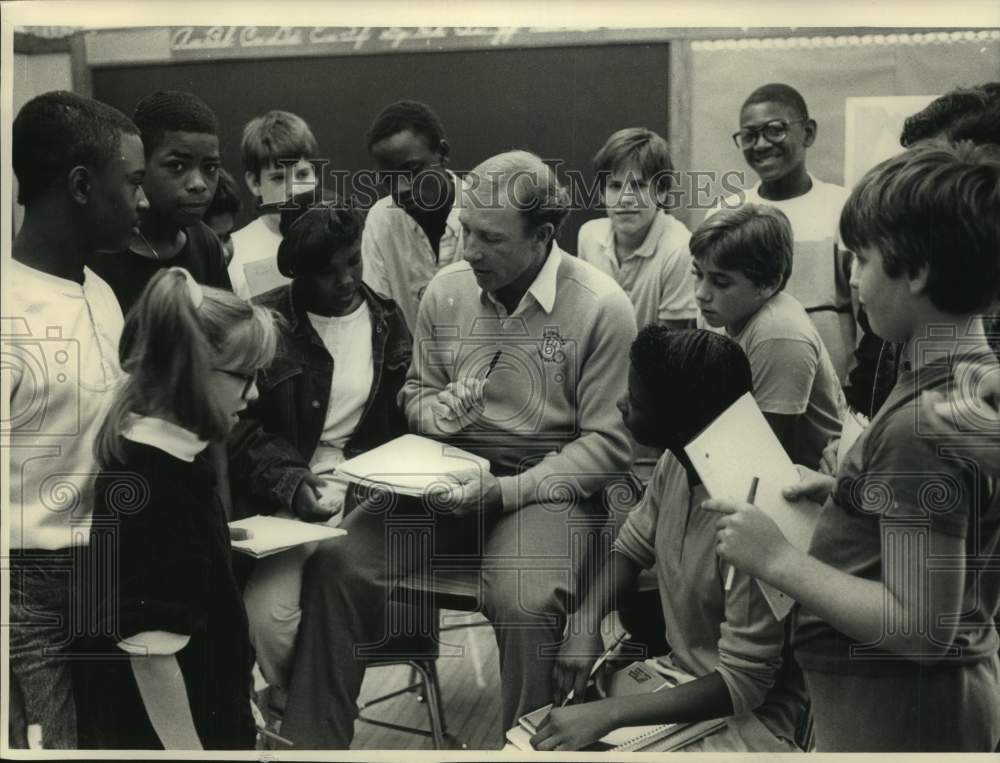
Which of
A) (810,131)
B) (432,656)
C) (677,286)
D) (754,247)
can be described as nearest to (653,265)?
(677,286)

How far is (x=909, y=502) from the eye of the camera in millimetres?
3049

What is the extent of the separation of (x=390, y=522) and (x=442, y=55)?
1331 mm

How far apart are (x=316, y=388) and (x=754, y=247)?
129 cm

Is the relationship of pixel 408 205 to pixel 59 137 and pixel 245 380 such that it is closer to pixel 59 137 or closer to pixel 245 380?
pixel 245 380

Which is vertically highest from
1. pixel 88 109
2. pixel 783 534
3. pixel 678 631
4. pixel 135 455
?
pixel 88 109

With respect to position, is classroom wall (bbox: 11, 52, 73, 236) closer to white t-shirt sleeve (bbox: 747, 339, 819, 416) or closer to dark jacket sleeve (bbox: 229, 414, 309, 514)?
dark jacket sleeve (bbox: 229, 414, 309, 514)

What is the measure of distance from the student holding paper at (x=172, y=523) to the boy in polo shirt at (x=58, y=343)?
8 cm

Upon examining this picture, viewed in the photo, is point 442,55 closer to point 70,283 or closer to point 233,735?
point 70,283

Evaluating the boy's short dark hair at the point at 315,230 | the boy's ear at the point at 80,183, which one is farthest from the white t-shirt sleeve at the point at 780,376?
the boy's ear at the point at 80,183

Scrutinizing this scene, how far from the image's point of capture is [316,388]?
326 centimetres

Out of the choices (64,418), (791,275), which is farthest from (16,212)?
(791,275)

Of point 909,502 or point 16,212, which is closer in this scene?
point 909,502

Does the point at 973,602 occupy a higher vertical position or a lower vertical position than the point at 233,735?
higher

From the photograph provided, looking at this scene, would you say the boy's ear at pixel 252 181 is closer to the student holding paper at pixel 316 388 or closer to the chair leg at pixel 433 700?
the student holding paper at pixel 316 388
